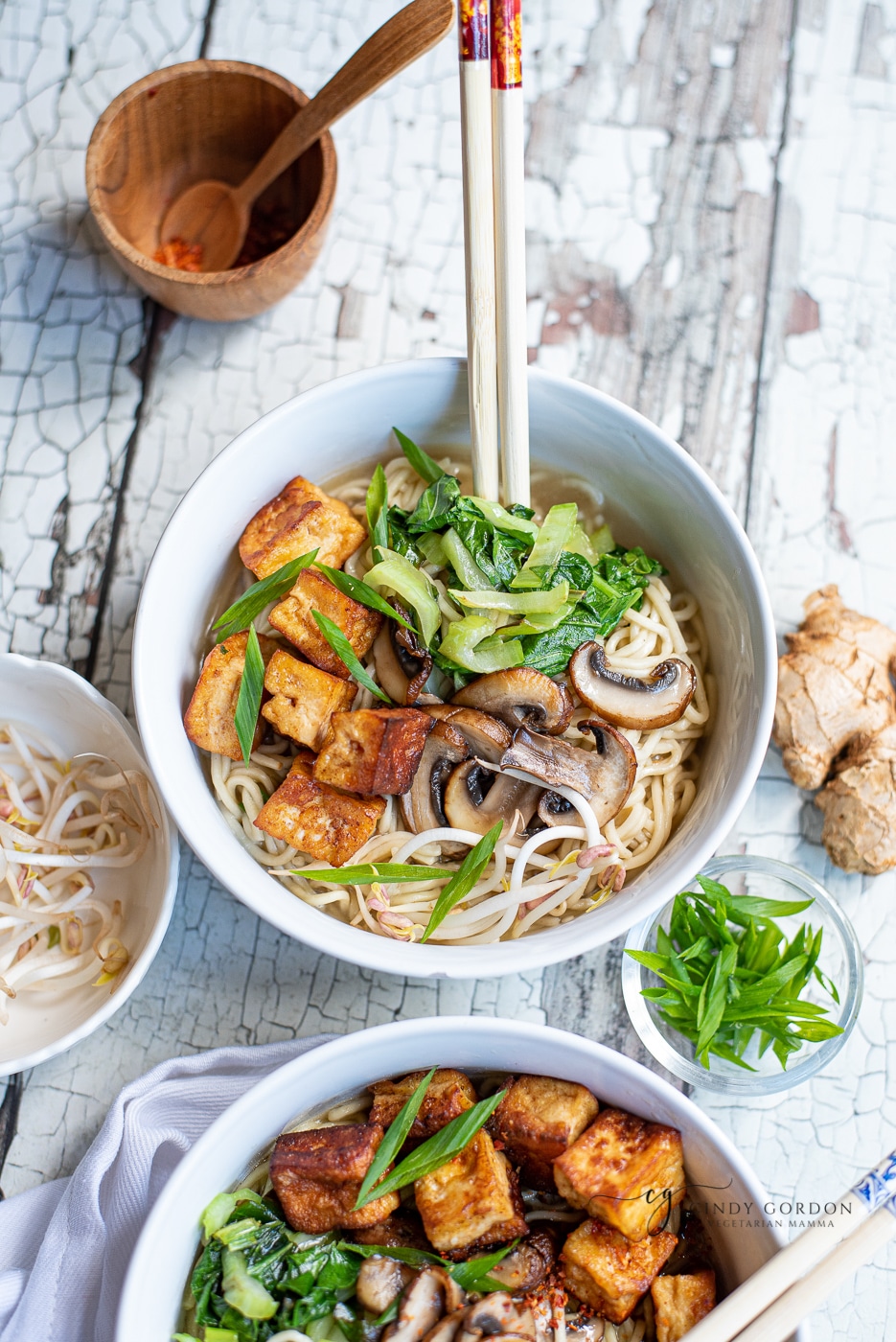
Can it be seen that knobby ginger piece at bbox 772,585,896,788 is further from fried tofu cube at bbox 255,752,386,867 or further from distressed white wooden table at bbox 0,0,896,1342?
fried tofu cube at bbox 255,752,386,867

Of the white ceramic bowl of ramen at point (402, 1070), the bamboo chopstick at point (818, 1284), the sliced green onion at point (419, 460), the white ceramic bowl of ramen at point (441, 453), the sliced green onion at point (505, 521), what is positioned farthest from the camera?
the sliced green onion at point (419, 460)

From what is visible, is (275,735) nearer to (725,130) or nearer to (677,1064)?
(677,1064)

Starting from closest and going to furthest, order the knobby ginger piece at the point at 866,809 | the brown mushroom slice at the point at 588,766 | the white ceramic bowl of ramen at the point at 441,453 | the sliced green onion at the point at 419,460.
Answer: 1. the white ceramic bowl of ramen at the point at 441,453
2. the brown mushroom slice at the point at 588,766
3. the sliced green onion at the point at 419,460
4. the knobby ginger piece at the point at 866,809

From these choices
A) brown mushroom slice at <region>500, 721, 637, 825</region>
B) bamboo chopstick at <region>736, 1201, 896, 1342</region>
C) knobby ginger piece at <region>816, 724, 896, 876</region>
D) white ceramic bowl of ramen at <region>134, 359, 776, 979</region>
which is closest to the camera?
bamboo chopstick at <region>736, 1201, 896, 1342</region>

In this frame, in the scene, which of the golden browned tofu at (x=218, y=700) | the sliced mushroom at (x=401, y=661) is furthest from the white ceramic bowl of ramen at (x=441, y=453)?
the sliced mushroom at (x=401, y=661)

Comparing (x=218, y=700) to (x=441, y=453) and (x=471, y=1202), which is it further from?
(x=471, y=1202)

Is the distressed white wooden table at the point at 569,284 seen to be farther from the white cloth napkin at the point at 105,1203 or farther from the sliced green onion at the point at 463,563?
the sliced green onion at the point at 463,563

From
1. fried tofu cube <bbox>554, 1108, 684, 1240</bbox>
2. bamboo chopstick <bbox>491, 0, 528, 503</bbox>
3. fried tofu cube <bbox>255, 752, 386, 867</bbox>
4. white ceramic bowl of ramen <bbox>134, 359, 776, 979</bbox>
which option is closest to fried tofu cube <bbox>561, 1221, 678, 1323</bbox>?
fried tofu cube <bbox>554, 1108, 684, 1240</bbox>

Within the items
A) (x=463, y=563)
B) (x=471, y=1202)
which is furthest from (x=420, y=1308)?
(x=463, y=563)
